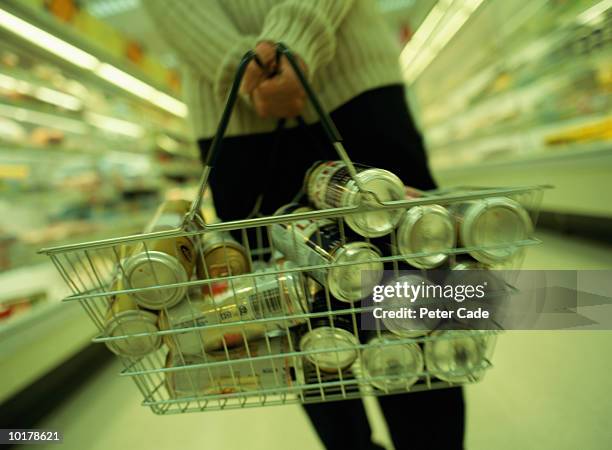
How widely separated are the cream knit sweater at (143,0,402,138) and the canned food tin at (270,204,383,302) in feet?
1.19

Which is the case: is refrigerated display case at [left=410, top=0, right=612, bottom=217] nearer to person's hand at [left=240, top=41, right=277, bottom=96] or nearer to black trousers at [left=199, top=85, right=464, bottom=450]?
black trousers at [left=199, top=85, right=464, bottom=450]

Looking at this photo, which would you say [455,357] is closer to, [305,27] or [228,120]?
[228,120]

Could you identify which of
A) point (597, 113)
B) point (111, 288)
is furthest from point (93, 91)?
point (597, 113)

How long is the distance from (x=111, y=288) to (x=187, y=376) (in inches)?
6.8

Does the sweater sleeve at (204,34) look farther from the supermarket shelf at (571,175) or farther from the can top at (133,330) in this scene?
the supermarket shelf at (571,175)

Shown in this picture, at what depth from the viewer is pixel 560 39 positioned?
2100 mm

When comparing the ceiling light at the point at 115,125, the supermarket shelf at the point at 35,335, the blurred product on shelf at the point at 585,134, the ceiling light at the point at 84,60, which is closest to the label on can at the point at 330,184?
the ceiling light at the point at 84,60

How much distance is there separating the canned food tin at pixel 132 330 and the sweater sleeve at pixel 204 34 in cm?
45

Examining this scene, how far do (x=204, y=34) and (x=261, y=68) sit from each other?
29 cm

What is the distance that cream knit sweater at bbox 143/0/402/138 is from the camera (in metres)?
0.65

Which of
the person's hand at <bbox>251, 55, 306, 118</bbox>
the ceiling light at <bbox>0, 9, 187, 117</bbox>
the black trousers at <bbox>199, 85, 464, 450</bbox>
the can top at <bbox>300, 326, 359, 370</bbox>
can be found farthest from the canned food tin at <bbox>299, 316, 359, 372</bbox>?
the ceiling light at <bbox>0, 9, 187, 117</bbox>

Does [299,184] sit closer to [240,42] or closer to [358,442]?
[240,42]

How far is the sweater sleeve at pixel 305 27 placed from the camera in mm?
567

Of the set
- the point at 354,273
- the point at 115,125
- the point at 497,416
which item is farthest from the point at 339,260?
the point at 115,125
